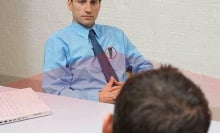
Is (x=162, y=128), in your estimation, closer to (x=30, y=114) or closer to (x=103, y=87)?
(x=30, y=114)

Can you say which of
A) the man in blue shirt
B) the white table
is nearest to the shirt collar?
the man in blue shirt

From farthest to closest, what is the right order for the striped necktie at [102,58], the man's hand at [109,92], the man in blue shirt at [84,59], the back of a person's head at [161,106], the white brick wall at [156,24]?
the white brick wall at [156,24], the striped necktie at [102,58], the man in blue shirt at [84,59], the man's hand at [109,92], the back of a person's head at [161,106]

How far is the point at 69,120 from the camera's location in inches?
43.0

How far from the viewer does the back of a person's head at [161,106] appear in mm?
460

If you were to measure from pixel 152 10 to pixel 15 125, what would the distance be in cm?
134

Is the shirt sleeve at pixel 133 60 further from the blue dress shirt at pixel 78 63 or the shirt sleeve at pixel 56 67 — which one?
the shirt sleeve at pixel 56 67

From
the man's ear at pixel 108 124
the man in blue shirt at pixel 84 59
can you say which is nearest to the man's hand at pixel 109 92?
the man in blue shirt at pixel 84 59

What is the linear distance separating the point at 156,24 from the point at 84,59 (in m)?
0.83

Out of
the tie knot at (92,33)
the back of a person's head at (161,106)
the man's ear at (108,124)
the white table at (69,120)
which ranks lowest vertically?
the white table at (69,120)

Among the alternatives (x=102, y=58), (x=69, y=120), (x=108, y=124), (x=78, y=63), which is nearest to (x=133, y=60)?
(x=102, y=58)

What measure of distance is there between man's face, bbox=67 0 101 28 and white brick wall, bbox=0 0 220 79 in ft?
2.10

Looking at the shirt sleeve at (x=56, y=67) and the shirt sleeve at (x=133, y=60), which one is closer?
the shirt sleeve at (x=56, y=67)

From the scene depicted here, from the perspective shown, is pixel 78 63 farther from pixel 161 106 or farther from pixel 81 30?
pixel 161 106

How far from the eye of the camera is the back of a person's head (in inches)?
18.1
